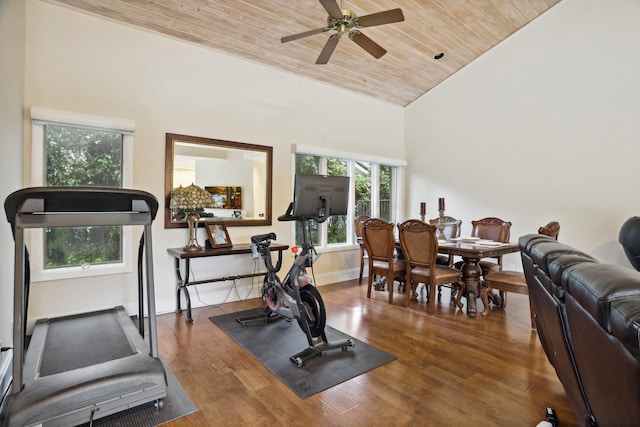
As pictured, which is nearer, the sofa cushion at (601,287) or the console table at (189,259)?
the sofa cushion at (601,287)

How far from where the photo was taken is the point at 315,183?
9.39 feet

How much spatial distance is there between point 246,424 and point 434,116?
570 centimetres

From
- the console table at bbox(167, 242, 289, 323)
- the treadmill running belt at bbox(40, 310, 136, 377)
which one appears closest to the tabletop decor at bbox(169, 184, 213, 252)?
the console table at bbox(167, 242, 289, 323)

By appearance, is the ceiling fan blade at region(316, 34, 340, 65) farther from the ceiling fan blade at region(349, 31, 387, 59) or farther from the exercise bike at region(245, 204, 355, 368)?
the exercise bike at region(245, 204, 355, 368)

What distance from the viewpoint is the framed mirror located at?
3.86 metres

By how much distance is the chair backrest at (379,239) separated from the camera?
162 inches

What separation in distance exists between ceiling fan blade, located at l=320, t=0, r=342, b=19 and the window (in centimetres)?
219

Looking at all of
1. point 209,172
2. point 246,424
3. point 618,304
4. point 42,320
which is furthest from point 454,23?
point 42,320

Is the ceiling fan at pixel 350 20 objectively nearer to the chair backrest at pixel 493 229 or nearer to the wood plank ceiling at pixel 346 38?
the wood plank ceiling at pixel 346 38

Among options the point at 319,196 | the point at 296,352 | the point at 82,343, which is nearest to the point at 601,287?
the point at 319,196

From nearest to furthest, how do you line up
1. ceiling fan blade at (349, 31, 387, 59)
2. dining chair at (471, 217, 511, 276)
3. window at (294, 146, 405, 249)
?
ceiling fan blade at (349, 31, 387, 59) → dining chair at (471, 217, 511, 276) → window at (294, 146, 405, 249)

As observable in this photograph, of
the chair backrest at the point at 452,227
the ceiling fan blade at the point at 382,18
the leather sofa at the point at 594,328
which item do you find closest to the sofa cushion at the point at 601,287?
the leather sofa at the point at 594,328

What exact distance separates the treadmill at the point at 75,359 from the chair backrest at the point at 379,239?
107 inches

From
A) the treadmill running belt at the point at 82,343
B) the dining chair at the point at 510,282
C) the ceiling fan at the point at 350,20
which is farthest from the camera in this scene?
the dining chair at the point at 510,282
